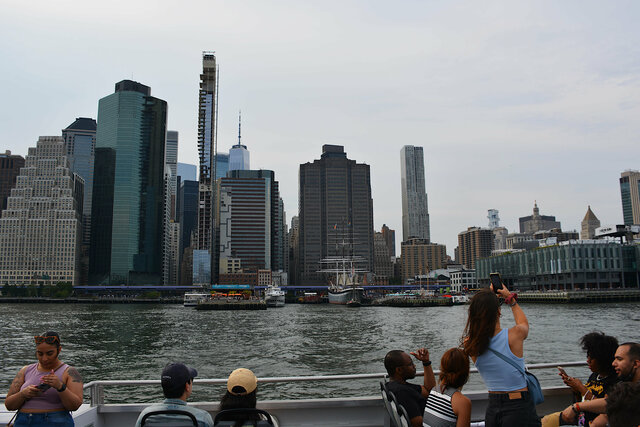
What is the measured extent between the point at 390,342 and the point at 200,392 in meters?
17.2

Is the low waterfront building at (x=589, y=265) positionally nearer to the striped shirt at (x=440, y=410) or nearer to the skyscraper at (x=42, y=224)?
the striped shirt at (x=440, y=410)

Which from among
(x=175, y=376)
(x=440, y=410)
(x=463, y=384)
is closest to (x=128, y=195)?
(x=175, y=376)

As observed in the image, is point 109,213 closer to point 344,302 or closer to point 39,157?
point 39,157

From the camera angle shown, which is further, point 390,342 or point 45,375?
point 390,342

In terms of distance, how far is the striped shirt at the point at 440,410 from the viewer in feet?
13.3

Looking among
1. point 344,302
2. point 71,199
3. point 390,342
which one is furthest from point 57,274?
point 390,342

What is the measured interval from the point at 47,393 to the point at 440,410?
3.62 meters

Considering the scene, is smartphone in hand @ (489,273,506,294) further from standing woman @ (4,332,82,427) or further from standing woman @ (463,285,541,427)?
standing woman @ (4,332,82,427)

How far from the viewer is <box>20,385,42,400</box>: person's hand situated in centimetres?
417

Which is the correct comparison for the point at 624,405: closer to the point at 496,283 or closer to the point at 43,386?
the point at 496,283

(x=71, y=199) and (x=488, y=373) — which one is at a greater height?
(x=71, y=199)

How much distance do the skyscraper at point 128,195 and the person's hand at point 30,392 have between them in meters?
185

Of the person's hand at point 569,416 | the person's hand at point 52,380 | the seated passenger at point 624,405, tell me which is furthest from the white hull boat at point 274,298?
the seated passenger at point 624,405

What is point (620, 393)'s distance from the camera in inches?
113
